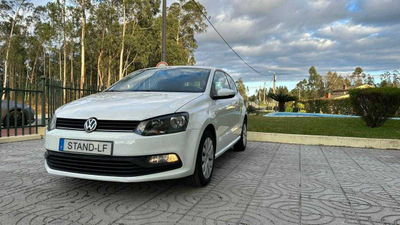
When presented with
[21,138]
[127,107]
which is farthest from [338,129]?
[21,138]

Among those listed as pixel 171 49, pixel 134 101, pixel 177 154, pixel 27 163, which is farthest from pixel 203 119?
pixel 171 49

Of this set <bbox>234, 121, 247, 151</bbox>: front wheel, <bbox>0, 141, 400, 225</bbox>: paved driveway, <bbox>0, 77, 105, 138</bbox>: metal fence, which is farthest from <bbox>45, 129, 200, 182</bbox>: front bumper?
<bbox>0, 77, 105, 138</bbox>: metal fence

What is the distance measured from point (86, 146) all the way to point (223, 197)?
5.10 feet

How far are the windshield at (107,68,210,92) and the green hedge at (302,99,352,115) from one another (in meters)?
20.9

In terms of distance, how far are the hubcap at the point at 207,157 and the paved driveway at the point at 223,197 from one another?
0.20 m

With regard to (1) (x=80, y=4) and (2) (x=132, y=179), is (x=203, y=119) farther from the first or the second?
(1) (x=80, y=4)

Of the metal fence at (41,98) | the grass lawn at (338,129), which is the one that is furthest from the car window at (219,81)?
the metal fence at (41,98)

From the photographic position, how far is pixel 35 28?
40.2 m

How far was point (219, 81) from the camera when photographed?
4.63 metres

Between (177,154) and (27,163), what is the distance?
123 inches

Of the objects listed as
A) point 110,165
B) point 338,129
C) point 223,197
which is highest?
point 110,165

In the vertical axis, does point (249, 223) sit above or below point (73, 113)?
below

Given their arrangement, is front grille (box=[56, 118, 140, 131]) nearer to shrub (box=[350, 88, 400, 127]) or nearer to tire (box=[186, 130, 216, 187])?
tire (box=[186, 130, 216, 187])

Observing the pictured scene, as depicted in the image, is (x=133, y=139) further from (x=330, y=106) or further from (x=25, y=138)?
(x=330, y=106)
